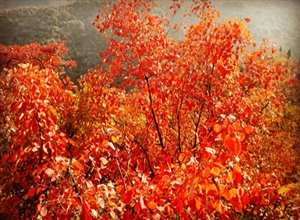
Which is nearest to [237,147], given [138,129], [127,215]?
[127,215]

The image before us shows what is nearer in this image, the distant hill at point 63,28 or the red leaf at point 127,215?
the red leaf at point 127,215

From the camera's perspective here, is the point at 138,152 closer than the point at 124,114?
Yes

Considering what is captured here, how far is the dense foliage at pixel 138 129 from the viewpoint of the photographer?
15.5 feet

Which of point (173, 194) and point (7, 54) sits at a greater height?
point (173, 194)

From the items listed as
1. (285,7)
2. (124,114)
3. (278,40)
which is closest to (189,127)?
(124,114)

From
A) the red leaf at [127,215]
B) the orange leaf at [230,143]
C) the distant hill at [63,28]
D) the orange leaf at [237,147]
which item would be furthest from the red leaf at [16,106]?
the distant hill at [63,28]

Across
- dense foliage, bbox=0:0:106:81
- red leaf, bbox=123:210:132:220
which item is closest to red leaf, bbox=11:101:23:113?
red leaf, bbox=123:210:132:220

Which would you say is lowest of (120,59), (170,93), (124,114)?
(124,114)

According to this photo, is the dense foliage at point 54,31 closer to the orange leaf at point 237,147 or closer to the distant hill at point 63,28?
the distant hill at point 63,28

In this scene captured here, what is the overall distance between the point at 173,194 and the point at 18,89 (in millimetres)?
4076

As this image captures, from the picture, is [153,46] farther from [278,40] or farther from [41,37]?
[278,40]

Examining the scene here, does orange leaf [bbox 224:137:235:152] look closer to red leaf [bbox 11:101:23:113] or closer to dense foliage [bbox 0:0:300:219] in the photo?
dense foliage [bbox 0:0:300:219]

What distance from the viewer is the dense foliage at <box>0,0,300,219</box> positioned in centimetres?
471

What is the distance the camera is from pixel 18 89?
516cm
